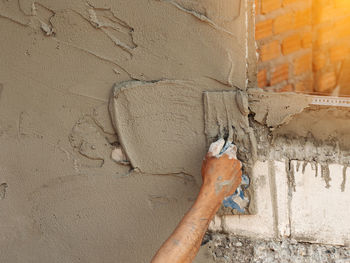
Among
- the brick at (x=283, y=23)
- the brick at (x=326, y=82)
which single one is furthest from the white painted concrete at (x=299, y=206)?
the brick at (x=326, y=82)

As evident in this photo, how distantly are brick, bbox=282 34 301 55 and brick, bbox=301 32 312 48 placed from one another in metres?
0.04

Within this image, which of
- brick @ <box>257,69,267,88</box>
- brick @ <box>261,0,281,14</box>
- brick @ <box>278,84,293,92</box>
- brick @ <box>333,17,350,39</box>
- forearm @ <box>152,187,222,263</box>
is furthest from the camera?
brick @ <box>333,17,350,39</box>

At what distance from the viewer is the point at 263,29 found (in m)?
2.66

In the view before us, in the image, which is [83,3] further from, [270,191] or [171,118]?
[270,191]

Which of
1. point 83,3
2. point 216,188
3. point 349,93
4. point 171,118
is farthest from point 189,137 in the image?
point 349,93

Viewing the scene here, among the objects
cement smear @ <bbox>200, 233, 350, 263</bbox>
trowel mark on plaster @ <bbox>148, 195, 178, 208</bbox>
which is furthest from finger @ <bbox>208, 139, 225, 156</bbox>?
cement smear @ <bbox>200, 233, 350, 263</bbox>

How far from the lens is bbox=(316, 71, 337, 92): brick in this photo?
309 cm

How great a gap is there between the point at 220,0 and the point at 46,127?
82 cm

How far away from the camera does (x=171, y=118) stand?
5.98 ft

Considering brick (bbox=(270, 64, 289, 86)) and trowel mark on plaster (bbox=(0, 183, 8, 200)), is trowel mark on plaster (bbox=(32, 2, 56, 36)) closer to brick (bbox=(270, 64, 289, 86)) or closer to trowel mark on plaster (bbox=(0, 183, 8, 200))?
trowel mark on plaster (bbox=(0, 183, 8, 200))

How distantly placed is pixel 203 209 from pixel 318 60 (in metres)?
1.81

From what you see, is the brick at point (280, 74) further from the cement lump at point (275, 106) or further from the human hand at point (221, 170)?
the human hand at point (221, 170)

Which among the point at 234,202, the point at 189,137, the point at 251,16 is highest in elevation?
the point at 251,16

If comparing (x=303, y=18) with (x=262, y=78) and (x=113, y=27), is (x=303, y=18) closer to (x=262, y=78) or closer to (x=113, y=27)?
(x=262, y=78)
